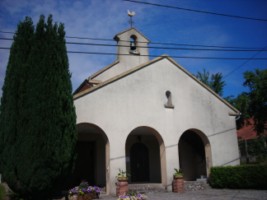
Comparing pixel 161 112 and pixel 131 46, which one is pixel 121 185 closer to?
pixel 161 112

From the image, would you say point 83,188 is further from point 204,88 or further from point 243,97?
point 243,97

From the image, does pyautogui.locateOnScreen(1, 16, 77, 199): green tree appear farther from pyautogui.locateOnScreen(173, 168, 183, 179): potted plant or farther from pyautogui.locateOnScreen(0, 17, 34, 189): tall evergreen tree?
pyautogui.locateOnScreen(173, 168, 183, 179): potted plant

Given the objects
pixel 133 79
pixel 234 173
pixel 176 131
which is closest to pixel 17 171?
pixel 133 79

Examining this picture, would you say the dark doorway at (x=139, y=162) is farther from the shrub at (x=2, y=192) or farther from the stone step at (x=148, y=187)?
the shrub at (x=2, y=192)

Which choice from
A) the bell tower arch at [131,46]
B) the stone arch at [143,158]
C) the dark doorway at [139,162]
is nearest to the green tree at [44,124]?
the stone arch at [143,158]

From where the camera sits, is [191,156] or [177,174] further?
[191,156]

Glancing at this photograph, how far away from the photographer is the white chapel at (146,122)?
13188mm

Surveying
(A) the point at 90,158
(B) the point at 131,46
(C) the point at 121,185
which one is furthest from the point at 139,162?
(B) the point at 131,46

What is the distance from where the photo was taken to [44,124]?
32.7 feet

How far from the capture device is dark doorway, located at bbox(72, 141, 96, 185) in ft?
54.4

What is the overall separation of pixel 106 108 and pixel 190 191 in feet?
20.3

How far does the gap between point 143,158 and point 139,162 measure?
355 mm

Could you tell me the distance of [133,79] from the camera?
14.5 metres

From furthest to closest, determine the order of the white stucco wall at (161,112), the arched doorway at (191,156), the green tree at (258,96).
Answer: the green tree at (258,96), the arched doorway at (191,156), the white stucco wall at (161,112)
